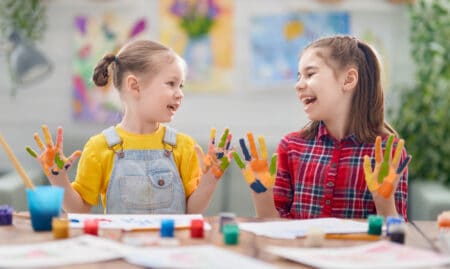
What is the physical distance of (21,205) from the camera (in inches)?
133

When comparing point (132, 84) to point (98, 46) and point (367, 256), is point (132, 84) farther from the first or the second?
point (98, 46)

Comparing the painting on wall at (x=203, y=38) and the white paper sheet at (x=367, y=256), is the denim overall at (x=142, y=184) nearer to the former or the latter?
the white paper sheet at (x=367, y=256)

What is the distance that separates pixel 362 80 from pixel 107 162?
0.77 m

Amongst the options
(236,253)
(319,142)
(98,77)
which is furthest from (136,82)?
(236,253)

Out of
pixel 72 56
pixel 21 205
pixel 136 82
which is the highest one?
pixel 72 56

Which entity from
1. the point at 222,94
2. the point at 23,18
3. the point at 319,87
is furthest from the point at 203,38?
the point at 319,87

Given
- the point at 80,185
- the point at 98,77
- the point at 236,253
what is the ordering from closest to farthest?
the point at 236,253 < the point at 80,185 < the point at 98,77

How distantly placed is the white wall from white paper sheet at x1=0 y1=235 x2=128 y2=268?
8.32 ft

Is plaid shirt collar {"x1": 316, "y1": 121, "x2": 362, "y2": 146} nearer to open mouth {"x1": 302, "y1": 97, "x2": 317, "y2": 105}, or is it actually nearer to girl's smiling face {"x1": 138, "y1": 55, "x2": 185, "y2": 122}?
open mouth {"x1": 302, "y1": 97, "x2": 317, "y2": 105}

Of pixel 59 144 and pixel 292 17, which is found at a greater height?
pixel 292 17

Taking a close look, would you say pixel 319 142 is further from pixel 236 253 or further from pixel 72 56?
pixel 72 56

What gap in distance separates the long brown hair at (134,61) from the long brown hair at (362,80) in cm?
44

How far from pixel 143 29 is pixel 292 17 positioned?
0.80 meters

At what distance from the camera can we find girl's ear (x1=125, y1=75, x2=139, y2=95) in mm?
2131
